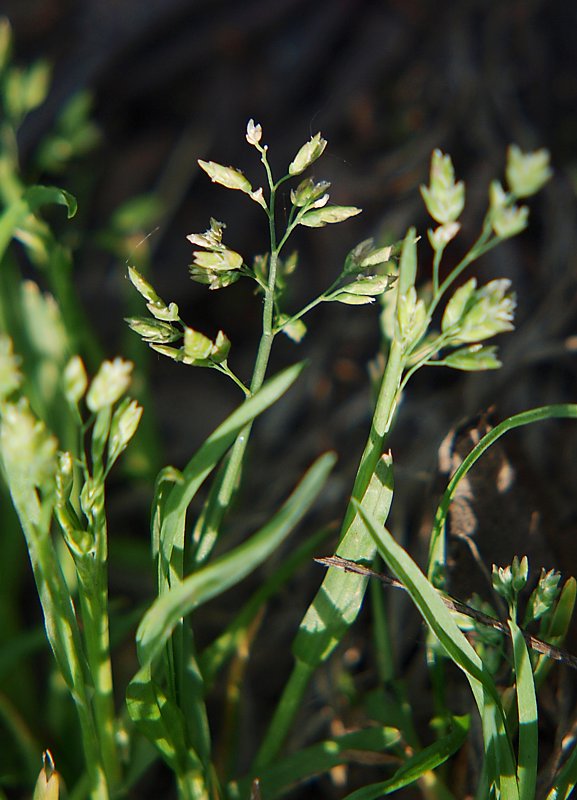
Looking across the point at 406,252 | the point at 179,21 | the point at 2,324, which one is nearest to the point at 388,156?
the point at 179,21

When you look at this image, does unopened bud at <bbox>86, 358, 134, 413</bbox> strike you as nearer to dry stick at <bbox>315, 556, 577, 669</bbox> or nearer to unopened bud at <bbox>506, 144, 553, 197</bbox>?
dry stick at <bbox>315, 556, 577, 669</bbox>

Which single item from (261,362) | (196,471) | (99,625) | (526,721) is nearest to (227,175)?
(261,362)

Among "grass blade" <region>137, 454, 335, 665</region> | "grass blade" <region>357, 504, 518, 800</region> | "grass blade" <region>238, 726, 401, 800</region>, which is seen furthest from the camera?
"grass blade" <region>238, 726, 401, 800</region>

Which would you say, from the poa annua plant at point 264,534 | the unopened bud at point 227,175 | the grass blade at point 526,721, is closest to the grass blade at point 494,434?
the poa annua plant at point 264,534

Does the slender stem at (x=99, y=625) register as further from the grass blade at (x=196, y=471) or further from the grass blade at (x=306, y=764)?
the grass blade at (x=306, y=764)

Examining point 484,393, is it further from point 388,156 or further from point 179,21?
point 179,21

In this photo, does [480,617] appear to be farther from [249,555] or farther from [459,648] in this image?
[249,555]

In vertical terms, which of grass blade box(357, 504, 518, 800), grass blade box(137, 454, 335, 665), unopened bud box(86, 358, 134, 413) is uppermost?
unopened bud box(86, 358, 134, 413)

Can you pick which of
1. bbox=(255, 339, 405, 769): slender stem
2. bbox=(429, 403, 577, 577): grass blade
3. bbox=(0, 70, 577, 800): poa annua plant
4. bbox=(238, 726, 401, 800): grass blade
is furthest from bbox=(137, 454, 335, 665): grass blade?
bbox=(238, 726, 401, 800): grass blade

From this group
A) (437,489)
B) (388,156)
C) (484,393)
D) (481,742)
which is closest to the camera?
(481,742)
